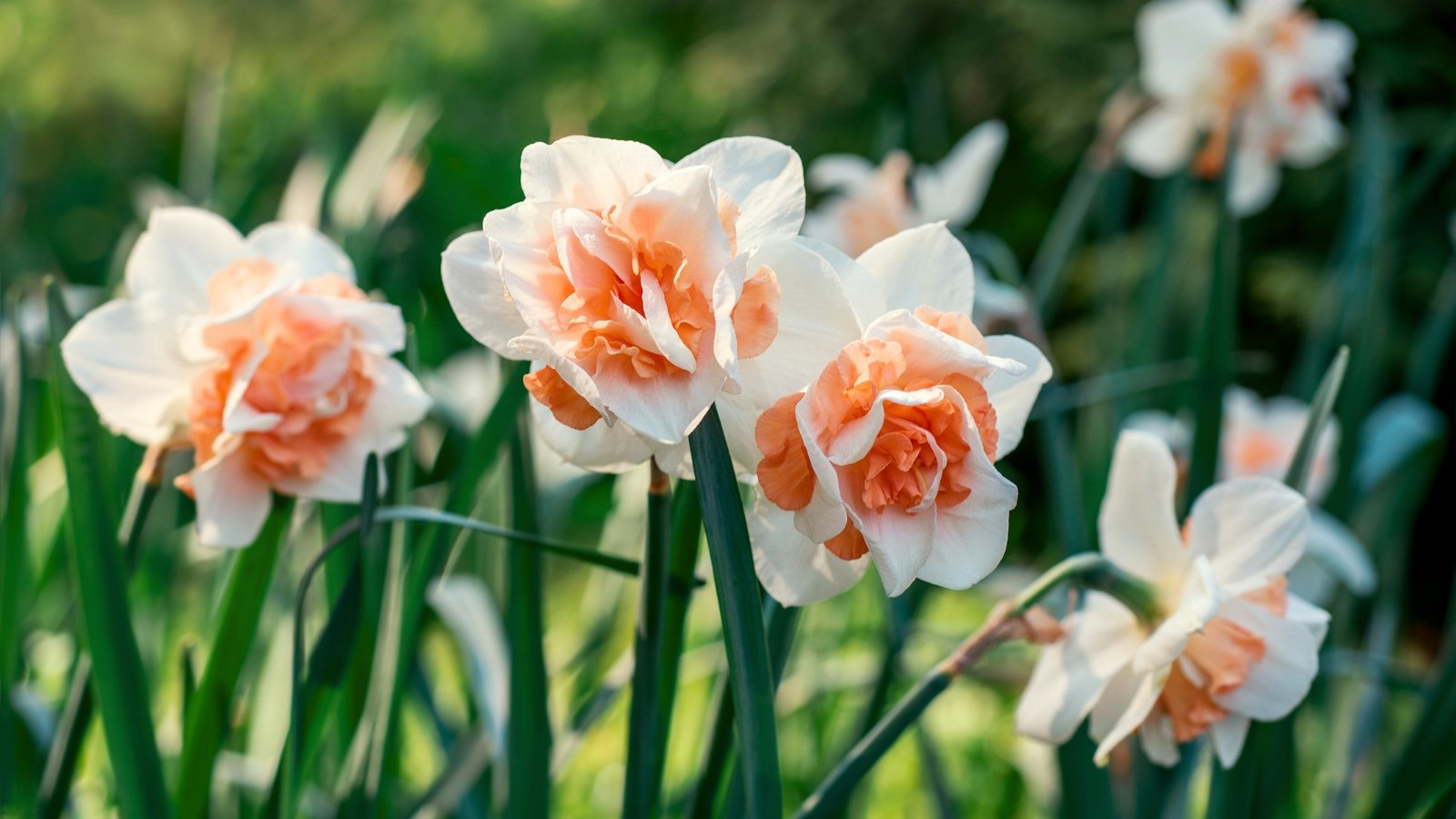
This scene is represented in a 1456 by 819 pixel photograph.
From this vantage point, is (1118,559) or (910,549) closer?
(910,549)

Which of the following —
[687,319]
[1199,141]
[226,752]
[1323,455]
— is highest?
[687,319]

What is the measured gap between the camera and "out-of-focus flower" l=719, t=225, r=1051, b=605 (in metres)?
0.46

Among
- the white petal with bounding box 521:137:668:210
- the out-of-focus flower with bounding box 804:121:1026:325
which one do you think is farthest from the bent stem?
the out-of-focus flower with bounding box 804:121:1026:325

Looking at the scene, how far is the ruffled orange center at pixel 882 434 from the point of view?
465 millimetres

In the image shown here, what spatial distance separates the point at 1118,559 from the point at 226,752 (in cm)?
76

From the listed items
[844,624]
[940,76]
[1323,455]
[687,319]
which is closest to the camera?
[687,319]

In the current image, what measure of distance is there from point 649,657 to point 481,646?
1.50ft

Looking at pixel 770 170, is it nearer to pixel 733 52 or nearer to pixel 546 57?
pixel 733 52

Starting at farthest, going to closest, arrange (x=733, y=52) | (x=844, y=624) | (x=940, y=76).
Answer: (x=733, y=52) < (x=940, y=76) < (x=844, y=624)

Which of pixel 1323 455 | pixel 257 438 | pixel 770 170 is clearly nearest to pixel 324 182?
pixel 257 438

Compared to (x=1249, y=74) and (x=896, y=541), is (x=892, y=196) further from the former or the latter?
(x=896, y=541)

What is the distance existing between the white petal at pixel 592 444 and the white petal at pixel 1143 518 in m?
0.30

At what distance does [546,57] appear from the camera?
848cm

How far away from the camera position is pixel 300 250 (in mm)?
750
